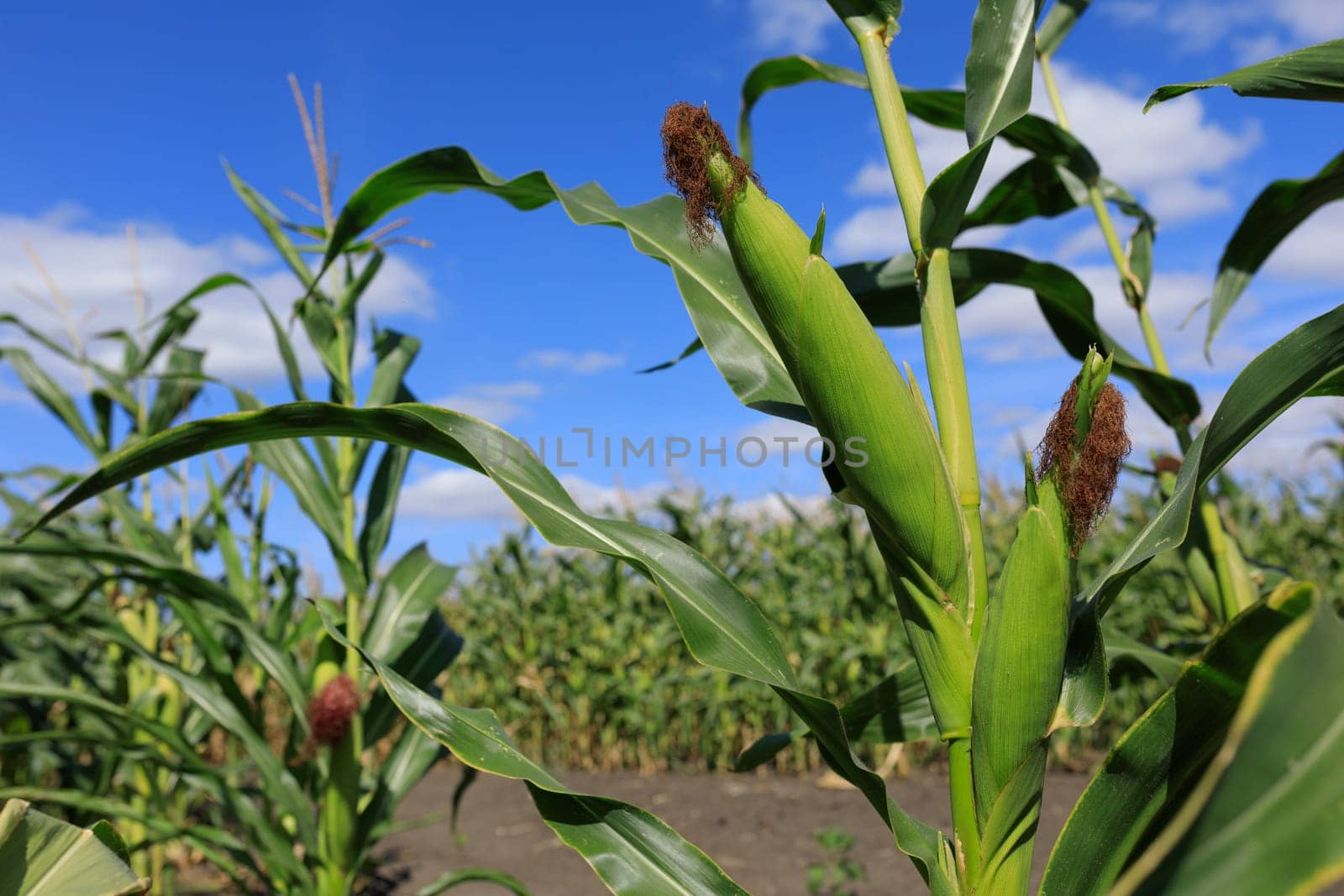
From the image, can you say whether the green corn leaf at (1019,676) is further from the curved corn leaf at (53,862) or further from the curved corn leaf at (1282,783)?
the curved corn leaf at (53,862)

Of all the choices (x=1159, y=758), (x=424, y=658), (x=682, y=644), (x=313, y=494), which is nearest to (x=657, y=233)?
(x=1159, y=758)

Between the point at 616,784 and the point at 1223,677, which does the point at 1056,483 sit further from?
the point at 616,784

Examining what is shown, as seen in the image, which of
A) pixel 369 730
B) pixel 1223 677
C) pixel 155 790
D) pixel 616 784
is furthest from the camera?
pixel 616 784

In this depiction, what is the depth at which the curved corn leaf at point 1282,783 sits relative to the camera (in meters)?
0.38

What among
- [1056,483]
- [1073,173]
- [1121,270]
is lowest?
[1056,483]

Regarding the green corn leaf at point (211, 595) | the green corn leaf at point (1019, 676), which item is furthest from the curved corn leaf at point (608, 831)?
the green corn leaf at point (211, 595)

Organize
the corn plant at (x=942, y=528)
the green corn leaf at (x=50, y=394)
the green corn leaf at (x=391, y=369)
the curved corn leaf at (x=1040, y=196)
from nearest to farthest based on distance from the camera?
1. the corn plant at (x=942, y=528)
2. the curved corn leaf at (x=1040, y=196)
3. the green corn leaf at (x=391, y=369)
4. the green corn leaf at (x=50, y=394)

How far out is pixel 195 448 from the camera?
994mm

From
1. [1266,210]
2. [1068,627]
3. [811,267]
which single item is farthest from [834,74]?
[1068,627]

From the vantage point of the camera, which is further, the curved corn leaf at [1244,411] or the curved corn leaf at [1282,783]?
the curved corn leaf at [1244,411]

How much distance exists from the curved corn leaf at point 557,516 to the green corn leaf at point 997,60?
580 mm

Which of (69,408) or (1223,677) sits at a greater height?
(69,408)

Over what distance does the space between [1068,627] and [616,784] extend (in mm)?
4704

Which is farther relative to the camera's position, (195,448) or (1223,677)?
(195,448)
